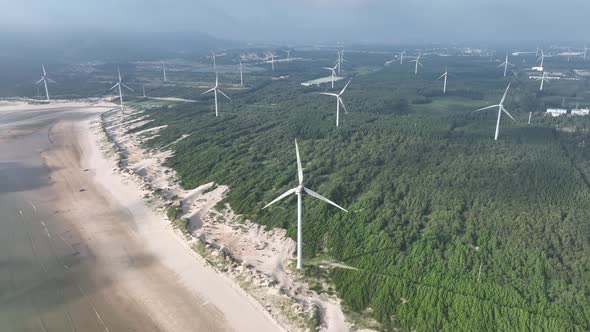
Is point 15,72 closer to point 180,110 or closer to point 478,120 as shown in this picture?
point 180,110

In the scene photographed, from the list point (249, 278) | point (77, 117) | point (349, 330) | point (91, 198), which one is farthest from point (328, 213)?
point (77, 117)

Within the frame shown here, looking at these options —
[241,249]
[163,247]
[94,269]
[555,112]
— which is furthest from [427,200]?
[555,112]

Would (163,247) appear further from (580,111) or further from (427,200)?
(580,111)

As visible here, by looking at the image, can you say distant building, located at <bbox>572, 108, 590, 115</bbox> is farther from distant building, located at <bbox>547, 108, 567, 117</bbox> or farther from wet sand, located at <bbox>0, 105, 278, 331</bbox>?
wet sand, located at <bbox>0, 105, 278, 331</bbox>

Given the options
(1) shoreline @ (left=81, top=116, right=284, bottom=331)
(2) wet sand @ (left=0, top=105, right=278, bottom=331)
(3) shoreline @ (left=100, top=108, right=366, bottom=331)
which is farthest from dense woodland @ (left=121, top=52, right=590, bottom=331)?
(2) wet sand @ (left=0, top=105, right=278, bottom=331)

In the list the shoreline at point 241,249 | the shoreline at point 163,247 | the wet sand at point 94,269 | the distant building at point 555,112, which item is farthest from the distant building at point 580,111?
the wet sand at point 94,269

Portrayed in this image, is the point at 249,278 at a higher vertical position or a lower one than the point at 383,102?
lower
